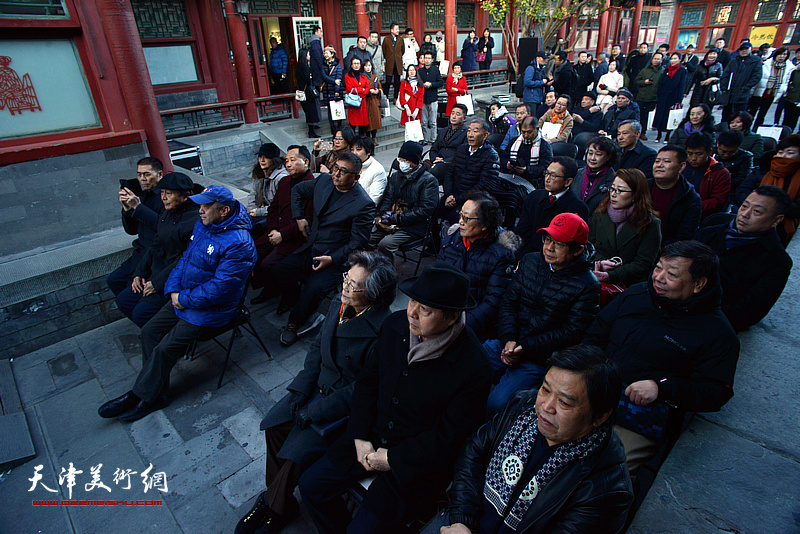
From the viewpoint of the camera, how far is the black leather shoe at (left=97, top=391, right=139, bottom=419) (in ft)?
11.3

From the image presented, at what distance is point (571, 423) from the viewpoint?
1.68 meters

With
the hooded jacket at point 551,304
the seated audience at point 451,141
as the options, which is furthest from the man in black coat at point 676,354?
the seated audience at point 451,141

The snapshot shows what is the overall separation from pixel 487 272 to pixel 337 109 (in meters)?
7.66

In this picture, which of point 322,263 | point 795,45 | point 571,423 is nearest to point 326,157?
point 322,263

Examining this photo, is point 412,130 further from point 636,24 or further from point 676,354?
A: point 636,24

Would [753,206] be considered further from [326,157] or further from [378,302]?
[326,157]

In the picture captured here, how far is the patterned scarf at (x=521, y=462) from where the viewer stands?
173 cm

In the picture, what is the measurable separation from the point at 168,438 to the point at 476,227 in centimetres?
281

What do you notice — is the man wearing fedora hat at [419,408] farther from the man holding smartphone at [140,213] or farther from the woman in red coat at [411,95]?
the woman in red coat at [411,95]

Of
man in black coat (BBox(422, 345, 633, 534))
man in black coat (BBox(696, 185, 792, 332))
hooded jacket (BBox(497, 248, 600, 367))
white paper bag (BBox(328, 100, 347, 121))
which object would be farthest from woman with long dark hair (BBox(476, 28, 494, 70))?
man in black coat (BBox(422, 345, 633, 534))

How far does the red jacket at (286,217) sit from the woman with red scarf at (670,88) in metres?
9.58

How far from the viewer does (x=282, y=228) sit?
482cm

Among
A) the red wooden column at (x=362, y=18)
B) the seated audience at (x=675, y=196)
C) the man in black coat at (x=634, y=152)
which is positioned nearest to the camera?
the seated audience at (x=675, y=196)

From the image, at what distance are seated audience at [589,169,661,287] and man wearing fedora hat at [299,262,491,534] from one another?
1.89 meters
